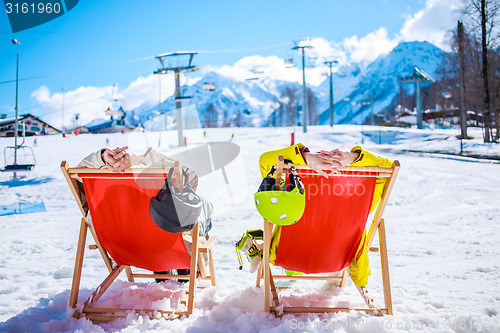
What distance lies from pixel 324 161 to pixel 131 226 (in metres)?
1.22

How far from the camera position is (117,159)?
6.63ft

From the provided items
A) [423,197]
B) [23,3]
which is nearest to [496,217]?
[423,197]

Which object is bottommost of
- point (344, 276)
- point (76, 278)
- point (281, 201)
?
point (344, 276)

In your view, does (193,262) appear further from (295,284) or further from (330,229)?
(295,284)

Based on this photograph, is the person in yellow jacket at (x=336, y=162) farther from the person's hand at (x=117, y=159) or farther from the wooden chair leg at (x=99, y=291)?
the wooden chair leg at (x=99, y=291)

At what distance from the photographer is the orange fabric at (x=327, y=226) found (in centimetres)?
198

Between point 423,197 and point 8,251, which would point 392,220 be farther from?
point 8,251

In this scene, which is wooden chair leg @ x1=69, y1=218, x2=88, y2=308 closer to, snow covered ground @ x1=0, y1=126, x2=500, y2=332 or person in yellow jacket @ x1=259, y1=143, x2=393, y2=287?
snow covered ground @ x1=0, y1=126, x2=500, y2=332

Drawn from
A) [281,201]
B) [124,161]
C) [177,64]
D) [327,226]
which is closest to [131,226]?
[124,161]

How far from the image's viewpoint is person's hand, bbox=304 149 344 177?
73.4 inches

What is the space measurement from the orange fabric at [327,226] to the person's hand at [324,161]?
0.07 meters

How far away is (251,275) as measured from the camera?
2998mm

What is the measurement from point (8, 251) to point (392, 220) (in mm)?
4789

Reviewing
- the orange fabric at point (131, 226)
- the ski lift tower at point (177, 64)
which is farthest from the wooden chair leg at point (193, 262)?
the ski lift tower at point (177, 64)
